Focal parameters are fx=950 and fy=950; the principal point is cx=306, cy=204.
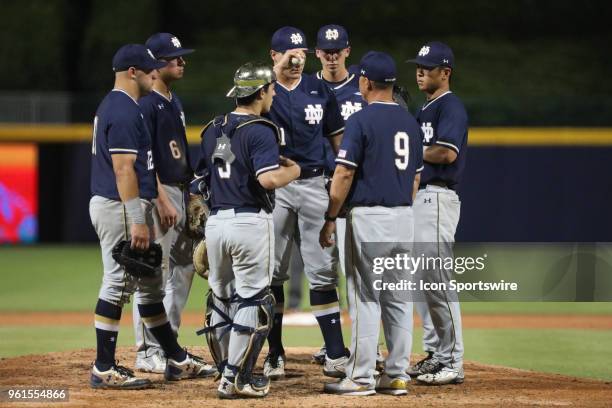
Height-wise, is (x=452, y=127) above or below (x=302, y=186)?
above

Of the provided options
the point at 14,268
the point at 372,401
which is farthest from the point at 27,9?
the point at 372,401

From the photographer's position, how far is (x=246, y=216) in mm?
5434

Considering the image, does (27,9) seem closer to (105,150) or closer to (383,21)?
(383,21)

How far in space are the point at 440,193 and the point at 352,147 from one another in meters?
0.95

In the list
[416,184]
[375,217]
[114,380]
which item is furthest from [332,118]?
[114,380]

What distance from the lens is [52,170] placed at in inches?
661

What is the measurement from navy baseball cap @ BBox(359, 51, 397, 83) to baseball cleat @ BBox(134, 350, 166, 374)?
2383mm

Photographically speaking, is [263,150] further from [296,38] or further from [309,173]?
[296,38]

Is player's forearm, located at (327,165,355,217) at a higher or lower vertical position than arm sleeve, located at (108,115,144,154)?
lower

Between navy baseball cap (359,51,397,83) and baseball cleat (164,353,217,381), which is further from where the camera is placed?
baseball cleat (164,353,217,381)

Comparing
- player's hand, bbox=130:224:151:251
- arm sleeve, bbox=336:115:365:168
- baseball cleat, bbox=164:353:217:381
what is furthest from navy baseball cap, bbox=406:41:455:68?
baseball cleat, bbox=164:353:217:381

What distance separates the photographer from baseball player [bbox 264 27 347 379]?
6242mm

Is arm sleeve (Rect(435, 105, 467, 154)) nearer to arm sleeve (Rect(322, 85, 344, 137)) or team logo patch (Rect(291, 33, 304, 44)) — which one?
arm sleeve (Rect(322, 85, 344, 137))

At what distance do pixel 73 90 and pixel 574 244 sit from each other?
1154 cm
